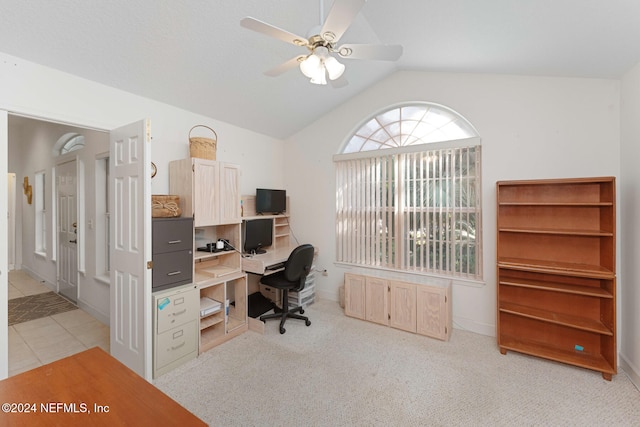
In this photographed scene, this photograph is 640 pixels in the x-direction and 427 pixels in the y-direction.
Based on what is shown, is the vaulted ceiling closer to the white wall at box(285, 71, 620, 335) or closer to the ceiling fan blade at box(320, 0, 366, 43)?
the white wall at box(285, 71, 620, 335)

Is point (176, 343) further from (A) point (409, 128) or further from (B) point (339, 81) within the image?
(A) point (409, 128)

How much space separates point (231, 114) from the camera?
3402mm

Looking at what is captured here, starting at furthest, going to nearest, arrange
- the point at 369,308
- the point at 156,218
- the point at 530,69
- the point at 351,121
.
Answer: the point at 351,121, the point at 369,308, the point at 530,69, the point at 156,218

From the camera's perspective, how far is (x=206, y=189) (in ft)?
9.13

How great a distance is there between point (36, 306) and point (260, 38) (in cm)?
444

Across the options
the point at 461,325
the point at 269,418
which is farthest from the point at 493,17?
the point at 269,418

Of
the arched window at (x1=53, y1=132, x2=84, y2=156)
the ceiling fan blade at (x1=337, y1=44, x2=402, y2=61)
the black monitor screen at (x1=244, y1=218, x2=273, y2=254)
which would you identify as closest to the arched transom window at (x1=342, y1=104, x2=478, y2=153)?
the black monitor screen at (x1=244, y1=218, x2=273, y2=254)

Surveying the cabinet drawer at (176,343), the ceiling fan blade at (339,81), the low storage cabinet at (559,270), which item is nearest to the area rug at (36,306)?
the cabinet drawer at (176,343)

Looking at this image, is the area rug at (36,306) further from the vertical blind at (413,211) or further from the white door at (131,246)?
the vertical blind at (413,211)

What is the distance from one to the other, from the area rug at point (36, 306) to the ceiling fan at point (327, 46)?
420 centimetres

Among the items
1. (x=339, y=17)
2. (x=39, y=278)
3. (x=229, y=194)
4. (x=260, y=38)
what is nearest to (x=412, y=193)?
(x=229, y=194)

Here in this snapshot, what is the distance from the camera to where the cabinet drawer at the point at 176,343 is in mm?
2299

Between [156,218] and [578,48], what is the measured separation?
3.65 m

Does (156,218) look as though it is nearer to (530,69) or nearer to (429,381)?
(429,381)
